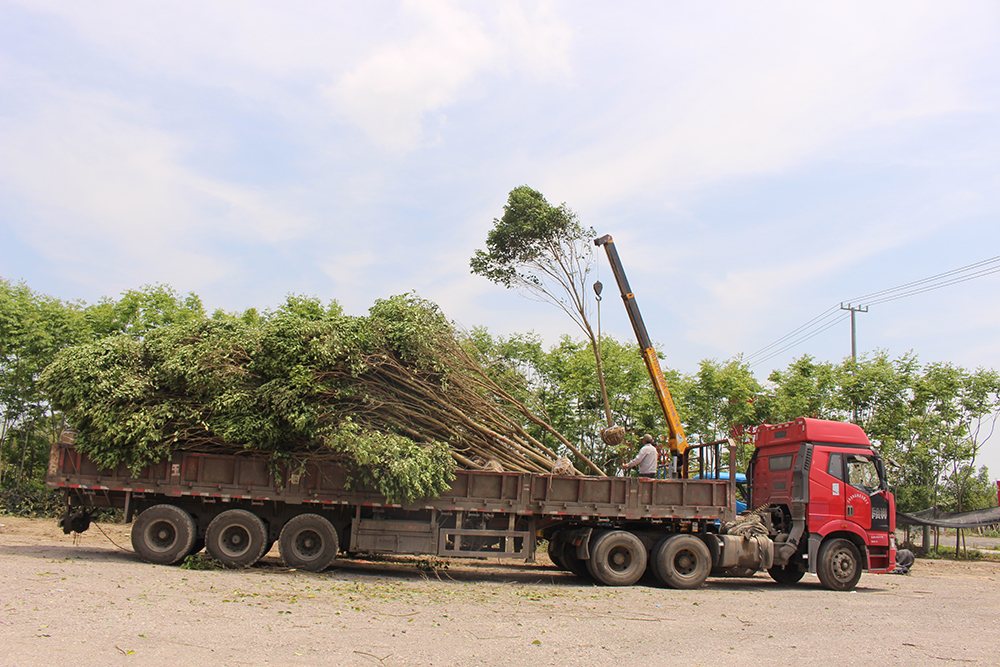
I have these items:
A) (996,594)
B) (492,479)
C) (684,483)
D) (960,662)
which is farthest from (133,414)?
(996,594)

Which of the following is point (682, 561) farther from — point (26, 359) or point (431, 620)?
point (26, 359)

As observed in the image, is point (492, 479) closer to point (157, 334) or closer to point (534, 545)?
point (534, 545)

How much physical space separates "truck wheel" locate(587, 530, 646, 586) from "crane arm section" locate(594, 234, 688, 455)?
246 cm

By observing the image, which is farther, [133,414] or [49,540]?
[49,540]

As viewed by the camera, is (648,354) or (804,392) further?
(804,392)

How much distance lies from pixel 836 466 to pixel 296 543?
9757 millimetres

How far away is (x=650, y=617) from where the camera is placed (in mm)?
9359

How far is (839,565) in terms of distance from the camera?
1328cm

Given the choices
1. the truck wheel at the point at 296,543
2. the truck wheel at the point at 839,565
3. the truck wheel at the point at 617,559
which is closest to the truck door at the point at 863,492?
the truck wheel at the point at 839,565

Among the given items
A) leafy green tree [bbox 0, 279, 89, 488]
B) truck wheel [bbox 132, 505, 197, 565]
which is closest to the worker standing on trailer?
truck wheel [bbox 132, 505, 197, 565]

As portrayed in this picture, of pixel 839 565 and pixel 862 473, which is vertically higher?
pixel 862 473

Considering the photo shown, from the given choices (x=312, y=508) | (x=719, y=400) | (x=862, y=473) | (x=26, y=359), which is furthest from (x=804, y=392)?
(x=26, y=359)

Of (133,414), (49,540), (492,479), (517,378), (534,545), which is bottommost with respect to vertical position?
(49,540)

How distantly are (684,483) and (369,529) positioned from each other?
5.42 metres
